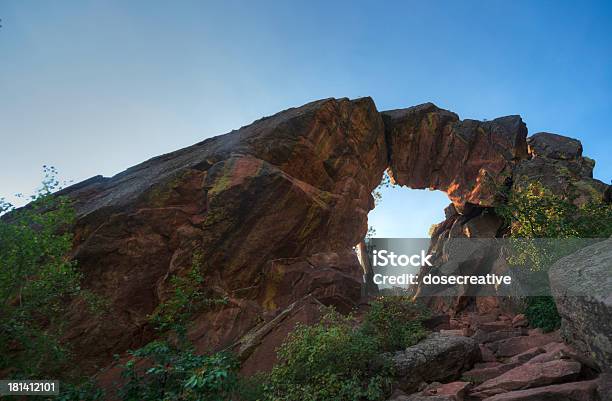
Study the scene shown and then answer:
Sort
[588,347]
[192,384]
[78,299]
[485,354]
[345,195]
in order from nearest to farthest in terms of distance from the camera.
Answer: [192,384], [588,347], [485,354], [78,299], [345,195]

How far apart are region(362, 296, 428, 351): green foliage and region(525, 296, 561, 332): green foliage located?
7.13 metres

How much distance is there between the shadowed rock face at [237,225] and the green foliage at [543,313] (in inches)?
373

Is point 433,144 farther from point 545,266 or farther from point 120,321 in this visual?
point 120,321

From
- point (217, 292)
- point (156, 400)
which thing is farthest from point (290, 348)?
point (217, 292)

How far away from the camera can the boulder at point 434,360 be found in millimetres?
10477

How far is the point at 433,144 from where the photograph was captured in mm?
32469

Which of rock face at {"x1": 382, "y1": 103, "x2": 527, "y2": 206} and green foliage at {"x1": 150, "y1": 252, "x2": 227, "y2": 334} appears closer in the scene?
green foliage at {"x1": 150, "y1": 252, "x2": 227, "y2": 334}

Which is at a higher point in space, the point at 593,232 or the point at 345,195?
the point at 345,195

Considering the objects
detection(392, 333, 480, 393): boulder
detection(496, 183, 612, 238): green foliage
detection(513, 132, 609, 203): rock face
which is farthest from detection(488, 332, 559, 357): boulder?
detection(513, 132, 609, 203): rock face

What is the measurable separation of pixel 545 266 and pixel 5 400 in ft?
74.9

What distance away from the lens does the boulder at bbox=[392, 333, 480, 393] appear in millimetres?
10477

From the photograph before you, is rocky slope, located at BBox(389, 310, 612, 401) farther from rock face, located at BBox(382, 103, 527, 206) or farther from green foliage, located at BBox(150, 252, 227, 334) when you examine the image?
rock face, located at BBox(382, 103, 527, 206)

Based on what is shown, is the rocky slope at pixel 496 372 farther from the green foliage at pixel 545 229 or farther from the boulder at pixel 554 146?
the boulder at pixel 554 146

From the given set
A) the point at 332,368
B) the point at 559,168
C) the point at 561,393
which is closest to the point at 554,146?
the point at 559,168
